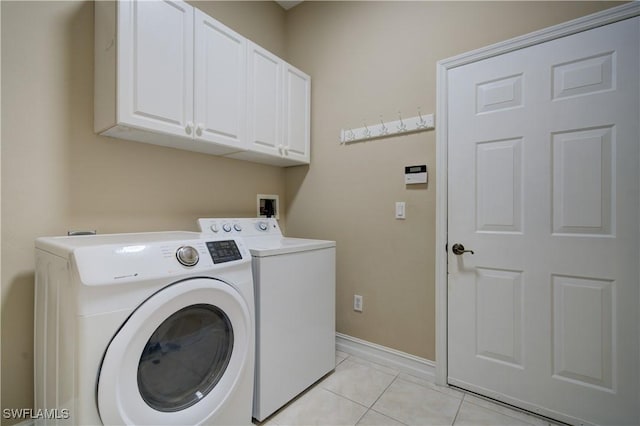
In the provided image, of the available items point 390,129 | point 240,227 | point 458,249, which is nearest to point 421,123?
point 390,129

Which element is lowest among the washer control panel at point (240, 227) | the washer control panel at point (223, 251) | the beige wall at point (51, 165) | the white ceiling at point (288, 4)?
the washer control panel at point (223, 251)

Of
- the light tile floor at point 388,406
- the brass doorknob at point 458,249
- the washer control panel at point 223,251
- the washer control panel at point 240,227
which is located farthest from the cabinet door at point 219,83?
the light tile floor at point 388,406

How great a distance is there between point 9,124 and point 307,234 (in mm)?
1878

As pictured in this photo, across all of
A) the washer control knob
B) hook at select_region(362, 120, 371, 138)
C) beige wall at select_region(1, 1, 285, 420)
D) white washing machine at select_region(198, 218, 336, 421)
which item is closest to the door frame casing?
hook at select_region(362, 120, 371, 138)

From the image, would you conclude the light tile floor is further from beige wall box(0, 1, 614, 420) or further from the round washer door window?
the round washer door window

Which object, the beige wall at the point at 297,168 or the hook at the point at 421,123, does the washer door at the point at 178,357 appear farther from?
the hook at the point at 421,123

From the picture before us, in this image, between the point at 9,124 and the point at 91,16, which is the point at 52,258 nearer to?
the point at 9,124

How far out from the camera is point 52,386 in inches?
45.4

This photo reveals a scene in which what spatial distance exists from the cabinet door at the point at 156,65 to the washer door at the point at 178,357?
2.96 ft

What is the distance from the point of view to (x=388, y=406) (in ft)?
5.49

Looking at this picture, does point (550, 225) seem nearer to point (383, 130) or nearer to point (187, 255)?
point (383, 130)

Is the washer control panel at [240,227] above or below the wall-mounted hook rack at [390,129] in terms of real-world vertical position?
below

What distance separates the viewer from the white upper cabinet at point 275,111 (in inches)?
79.4

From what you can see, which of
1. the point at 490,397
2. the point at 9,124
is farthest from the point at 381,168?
the point at 9,124
